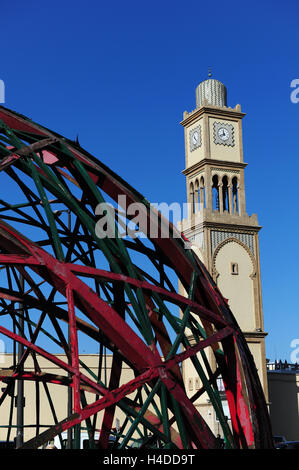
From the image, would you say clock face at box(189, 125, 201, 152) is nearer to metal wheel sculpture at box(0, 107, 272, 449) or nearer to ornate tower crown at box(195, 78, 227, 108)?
ornate tower crown at box(195, 78, 227, 108)

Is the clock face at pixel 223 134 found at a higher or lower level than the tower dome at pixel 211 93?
lower

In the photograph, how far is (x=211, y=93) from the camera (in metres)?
59.6

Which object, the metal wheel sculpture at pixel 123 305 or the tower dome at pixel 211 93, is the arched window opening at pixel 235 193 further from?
the metal wheel sculpture at pixel 123 305

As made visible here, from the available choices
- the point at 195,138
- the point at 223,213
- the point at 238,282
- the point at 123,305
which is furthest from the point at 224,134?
the point at 123,305

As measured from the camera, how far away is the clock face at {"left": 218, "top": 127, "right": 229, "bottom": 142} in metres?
58.4

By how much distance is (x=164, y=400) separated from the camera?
9.16 meters

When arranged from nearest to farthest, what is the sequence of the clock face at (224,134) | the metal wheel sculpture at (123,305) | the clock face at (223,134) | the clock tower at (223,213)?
the metal wheel sculpture at (123,305), the clock tower at (223,213), the clock face at (224,134), the clock face at (223,134)

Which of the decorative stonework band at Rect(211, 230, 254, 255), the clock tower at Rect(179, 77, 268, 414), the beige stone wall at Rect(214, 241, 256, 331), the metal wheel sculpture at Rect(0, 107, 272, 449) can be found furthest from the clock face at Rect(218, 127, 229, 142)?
the metal wheel sculpture at Rect(0, 107, 272, 449)

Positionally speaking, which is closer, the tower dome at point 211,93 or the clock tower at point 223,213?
the clock tower at point 223,213

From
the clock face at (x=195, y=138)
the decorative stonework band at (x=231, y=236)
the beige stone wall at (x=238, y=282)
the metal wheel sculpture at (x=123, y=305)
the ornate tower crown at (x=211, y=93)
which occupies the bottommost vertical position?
the metal wheel sculpture at (x=123, y=305)

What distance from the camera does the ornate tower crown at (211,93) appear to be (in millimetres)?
59625

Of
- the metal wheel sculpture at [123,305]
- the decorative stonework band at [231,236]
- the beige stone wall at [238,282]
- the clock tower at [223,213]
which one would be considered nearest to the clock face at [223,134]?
the clock tower at [223,213]

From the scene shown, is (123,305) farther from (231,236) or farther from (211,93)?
(211,93)

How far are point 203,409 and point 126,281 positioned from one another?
4491 cm
